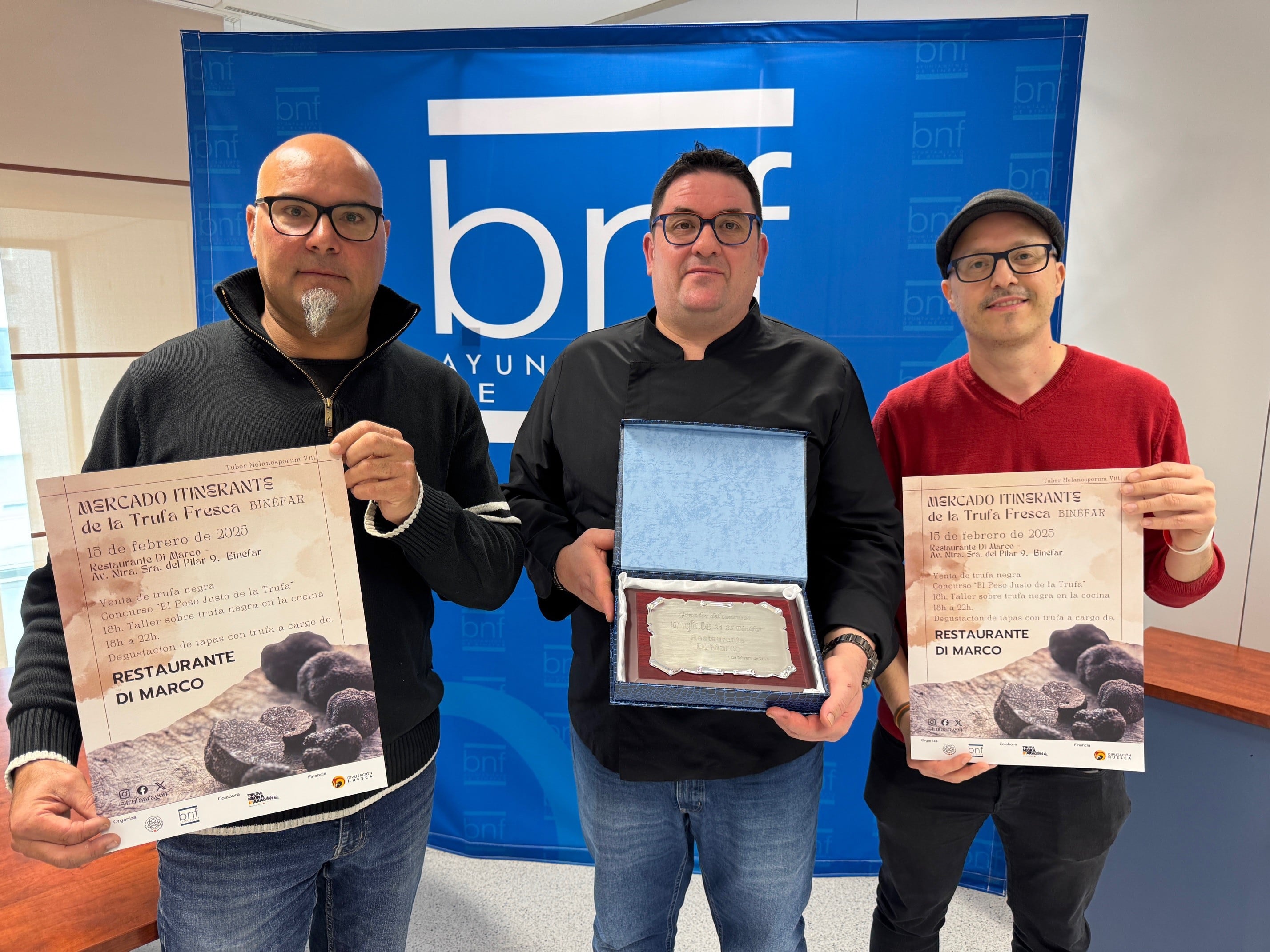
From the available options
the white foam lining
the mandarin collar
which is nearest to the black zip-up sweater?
the white foam lining

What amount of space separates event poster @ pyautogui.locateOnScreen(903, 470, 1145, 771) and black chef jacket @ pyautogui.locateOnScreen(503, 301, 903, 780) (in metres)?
0.09

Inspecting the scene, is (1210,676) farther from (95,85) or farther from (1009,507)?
(95,85)

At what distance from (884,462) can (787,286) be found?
95 centimetres

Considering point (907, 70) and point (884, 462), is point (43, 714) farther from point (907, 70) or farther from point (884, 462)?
point (907, 70)

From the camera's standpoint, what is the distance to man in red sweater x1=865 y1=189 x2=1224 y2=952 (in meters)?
1.39

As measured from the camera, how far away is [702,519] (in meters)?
1.25

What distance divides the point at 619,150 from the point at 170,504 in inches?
68.9

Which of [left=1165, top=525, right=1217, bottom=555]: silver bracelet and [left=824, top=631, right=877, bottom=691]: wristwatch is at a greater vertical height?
[left=1165, top=525, right=1217, bottom=555]: silver bracelet

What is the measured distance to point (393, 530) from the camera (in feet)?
3.69

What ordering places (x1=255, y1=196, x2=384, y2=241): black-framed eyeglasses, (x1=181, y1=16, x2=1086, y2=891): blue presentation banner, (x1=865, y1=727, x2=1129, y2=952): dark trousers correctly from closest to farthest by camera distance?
(x1=255, y1=196, x2=384, y2=241): black-framed eyeglasses, (x1=865, y1=727, x2=1129, y2=952): dark trousers, (x1=181, y1=16, x2=1086, y2=891): blue presentation banner

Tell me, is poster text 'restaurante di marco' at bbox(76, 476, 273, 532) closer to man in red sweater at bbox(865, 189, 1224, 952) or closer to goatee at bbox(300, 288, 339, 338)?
goatee at bbox(300, 288, 339, 338)

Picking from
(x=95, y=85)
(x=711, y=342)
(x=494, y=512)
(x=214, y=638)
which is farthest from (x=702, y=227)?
(x=95, y=85)

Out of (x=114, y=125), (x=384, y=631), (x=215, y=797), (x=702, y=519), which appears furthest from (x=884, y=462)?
(x=114, y=125)

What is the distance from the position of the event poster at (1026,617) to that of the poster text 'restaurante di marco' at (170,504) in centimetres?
105
